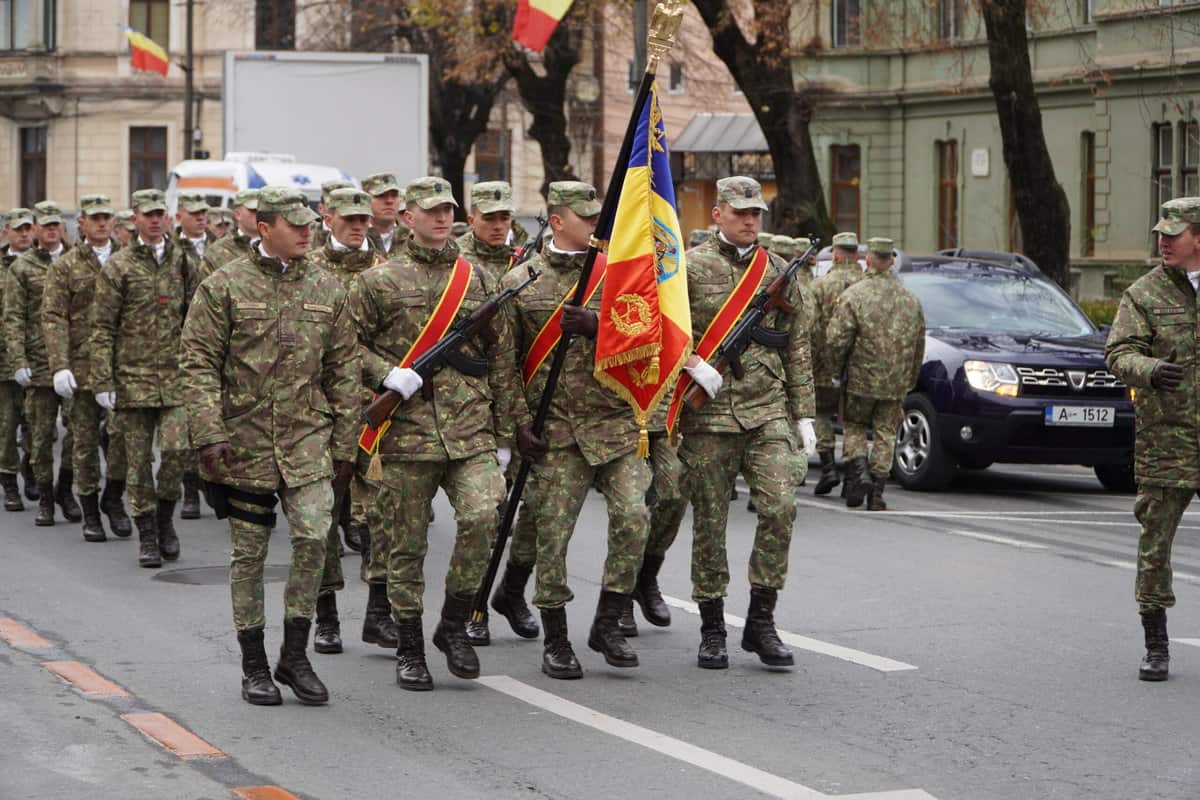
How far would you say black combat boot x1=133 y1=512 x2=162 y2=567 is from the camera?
11.4m

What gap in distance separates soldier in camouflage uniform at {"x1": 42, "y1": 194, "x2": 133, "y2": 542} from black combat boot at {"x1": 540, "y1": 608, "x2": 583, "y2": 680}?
15.7 ft

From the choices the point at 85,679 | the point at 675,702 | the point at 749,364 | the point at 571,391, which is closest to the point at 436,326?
the point at 571,391

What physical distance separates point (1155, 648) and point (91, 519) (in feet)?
22.0

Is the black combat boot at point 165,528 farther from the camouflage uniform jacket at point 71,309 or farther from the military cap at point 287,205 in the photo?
the military cap at point 287,205

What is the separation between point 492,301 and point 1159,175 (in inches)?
1097

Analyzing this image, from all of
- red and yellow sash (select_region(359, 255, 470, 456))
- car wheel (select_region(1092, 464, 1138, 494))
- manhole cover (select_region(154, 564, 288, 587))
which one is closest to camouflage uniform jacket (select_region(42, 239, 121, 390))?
manhole cover (select_region(154, 564, 288, 587))

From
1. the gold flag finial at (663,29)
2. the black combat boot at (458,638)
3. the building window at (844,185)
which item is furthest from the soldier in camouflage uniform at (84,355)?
the building window at (844,185)

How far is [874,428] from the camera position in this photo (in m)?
14.4

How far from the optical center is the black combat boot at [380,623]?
894 centimetres

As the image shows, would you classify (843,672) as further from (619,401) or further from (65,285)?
(65,285)

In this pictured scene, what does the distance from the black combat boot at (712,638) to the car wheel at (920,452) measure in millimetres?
6893

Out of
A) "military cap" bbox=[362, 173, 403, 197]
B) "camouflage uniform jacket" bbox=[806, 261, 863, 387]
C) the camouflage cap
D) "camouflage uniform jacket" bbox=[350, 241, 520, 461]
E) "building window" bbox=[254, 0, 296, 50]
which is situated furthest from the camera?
"building window" bbox=[254, 0, 296, 50]

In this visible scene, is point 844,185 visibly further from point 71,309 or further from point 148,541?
point 148,541

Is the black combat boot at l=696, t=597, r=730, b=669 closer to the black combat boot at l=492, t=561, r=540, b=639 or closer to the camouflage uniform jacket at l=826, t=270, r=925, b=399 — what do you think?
the black combat boot at l=492, t=561, r=540, b=639
